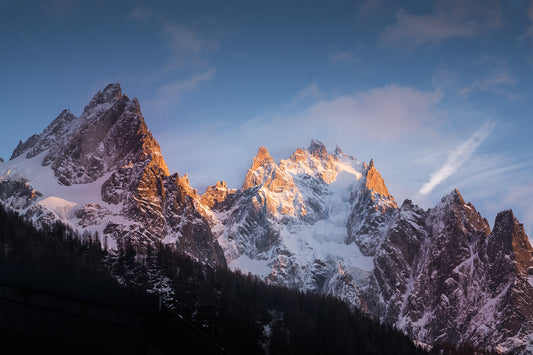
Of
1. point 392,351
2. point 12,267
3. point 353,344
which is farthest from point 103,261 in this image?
point 12,267

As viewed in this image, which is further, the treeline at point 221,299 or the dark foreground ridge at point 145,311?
the treeline at point 221,299

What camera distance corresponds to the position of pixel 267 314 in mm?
140750

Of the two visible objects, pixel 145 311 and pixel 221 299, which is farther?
pixel 221 299

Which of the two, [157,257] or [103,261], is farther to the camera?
[157,257]

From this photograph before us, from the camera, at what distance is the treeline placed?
123 meters

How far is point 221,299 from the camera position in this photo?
137750 mm

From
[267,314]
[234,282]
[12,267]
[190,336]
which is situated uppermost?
[234,282]

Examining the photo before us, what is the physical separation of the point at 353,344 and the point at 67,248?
269 ft

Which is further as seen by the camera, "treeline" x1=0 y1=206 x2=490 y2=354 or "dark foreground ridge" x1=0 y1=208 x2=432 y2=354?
"treeline" x1=0 y1=206 x2=490 y2=354

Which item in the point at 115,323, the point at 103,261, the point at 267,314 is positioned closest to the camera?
the point at 115,323

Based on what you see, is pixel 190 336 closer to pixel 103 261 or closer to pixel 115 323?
pixel 115 323

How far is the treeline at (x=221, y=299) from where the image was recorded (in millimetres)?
122562

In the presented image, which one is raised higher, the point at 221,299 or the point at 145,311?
the point at 221,299

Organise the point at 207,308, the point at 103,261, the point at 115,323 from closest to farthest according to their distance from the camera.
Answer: the point at 115,323 < the point at 207,308 < the point at 103,261
